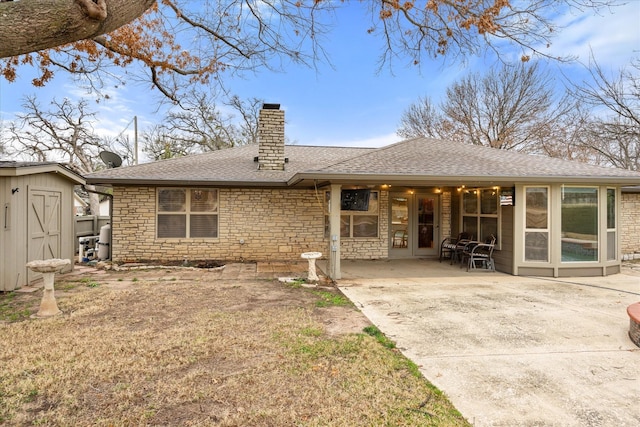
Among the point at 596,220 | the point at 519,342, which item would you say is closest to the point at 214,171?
the point at 519,342

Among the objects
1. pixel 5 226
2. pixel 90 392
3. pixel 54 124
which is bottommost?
pixel 90 392

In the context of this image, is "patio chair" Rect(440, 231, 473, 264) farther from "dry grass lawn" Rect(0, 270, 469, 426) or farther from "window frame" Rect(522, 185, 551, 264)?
"dry grass lawn" Rect(0, 270, 469, 426)

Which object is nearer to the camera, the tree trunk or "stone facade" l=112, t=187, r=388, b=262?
the tree trunk

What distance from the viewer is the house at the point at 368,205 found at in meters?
7.42

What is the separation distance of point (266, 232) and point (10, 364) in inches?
252

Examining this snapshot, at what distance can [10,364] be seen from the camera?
3.19 metres

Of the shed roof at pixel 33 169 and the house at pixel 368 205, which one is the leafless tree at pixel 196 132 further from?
the shed roof at pixel 33 169

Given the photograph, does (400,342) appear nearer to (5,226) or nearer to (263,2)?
(263,2)

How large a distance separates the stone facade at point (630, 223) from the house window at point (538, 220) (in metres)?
5.63

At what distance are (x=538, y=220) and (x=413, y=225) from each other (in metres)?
3.31

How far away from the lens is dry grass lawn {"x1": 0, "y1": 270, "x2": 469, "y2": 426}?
8.07ft

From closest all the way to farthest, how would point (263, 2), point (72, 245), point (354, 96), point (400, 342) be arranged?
point (400, 342), point (263, 2), point (72, 245), point (354, 96)

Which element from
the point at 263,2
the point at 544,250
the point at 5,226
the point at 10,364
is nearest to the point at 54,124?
the point at 5,226

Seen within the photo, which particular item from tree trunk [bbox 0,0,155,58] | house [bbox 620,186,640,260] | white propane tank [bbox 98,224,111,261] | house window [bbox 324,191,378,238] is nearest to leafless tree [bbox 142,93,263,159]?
white propane tank [bbox 98,224,111,261]
